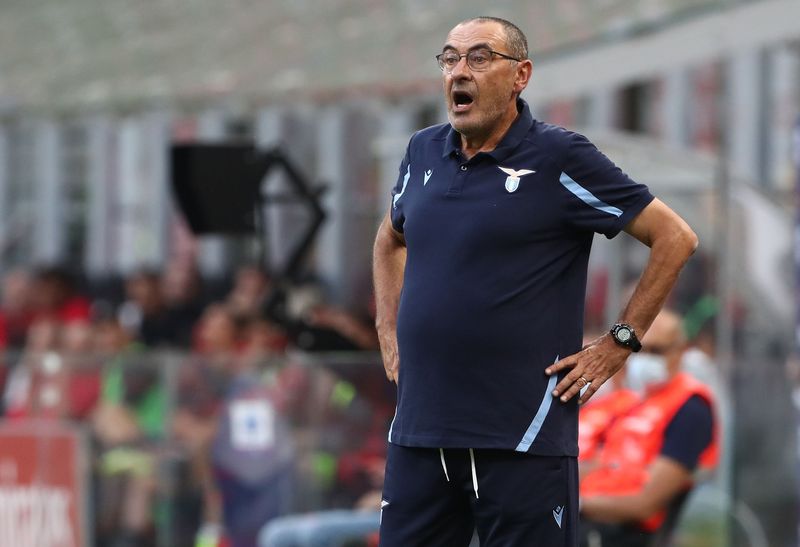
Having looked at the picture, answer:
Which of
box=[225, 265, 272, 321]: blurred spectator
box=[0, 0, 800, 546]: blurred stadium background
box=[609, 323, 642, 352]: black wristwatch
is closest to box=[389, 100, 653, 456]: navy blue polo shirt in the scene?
box=[609, 323, 642, 352]: black wristwatch

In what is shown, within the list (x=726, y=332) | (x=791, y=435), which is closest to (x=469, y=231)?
(x=791, y=435)

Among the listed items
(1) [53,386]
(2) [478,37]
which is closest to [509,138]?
(2) [478,37]

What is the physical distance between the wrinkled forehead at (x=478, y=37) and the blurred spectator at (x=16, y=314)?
989 cm

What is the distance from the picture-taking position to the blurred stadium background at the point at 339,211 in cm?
902

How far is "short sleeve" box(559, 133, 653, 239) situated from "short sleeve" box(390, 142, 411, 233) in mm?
463

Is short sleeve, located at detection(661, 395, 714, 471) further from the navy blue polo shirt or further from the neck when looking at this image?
the neck

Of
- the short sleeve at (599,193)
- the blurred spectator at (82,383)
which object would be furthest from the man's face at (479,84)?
the blurred spectator at (82,383)

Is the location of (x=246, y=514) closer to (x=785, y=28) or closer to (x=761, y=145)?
(x=785, y=28)

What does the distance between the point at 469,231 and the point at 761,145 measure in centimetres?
1016

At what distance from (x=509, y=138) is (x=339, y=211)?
1181 centimetres

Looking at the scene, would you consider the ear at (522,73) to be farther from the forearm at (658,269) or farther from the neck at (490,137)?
the forearm at (658,269)

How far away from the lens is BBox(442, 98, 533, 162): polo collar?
455cm

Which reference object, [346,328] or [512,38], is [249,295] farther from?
[512,38]

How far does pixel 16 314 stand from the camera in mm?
14430
